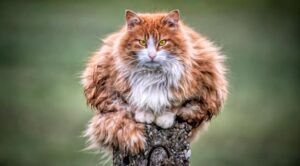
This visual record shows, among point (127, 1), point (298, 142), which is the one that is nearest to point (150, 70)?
point (298, 142)

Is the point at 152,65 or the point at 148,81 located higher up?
the point at 152,65

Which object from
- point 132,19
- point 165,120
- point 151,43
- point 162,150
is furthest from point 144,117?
point 132,19

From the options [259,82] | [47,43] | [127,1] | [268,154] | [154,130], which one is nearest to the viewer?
[154,130]

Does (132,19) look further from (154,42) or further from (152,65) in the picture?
(152,65)

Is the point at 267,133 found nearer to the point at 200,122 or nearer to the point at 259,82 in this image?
A: the point at 259,82

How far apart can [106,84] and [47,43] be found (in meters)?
7.14

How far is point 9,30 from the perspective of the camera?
12883mm

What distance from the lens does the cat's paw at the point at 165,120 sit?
564 cm

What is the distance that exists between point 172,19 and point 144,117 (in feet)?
2.16

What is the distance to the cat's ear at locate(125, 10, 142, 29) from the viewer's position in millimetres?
5707

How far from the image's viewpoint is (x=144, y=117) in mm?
5715

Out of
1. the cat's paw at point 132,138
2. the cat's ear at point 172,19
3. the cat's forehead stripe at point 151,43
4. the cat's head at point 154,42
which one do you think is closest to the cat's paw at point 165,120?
the cat's paw at point 132,138

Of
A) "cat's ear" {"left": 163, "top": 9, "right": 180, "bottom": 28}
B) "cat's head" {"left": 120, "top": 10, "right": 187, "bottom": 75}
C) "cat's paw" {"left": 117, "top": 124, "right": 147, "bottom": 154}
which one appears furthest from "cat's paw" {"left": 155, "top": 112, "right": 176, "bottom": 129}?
"cat's ear" {"left": 163, "top": 9, "right": 180, "bottom": 28}

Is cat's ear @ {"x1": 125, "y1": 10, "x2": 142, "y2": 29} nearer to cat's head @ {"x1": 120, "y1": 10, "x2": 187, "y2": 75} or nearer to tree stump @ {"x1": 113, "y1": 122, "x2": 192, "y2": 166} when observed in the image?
cat's head @ {"x1": 120, "y1": 10, "x2": 187, "y2": 75}
